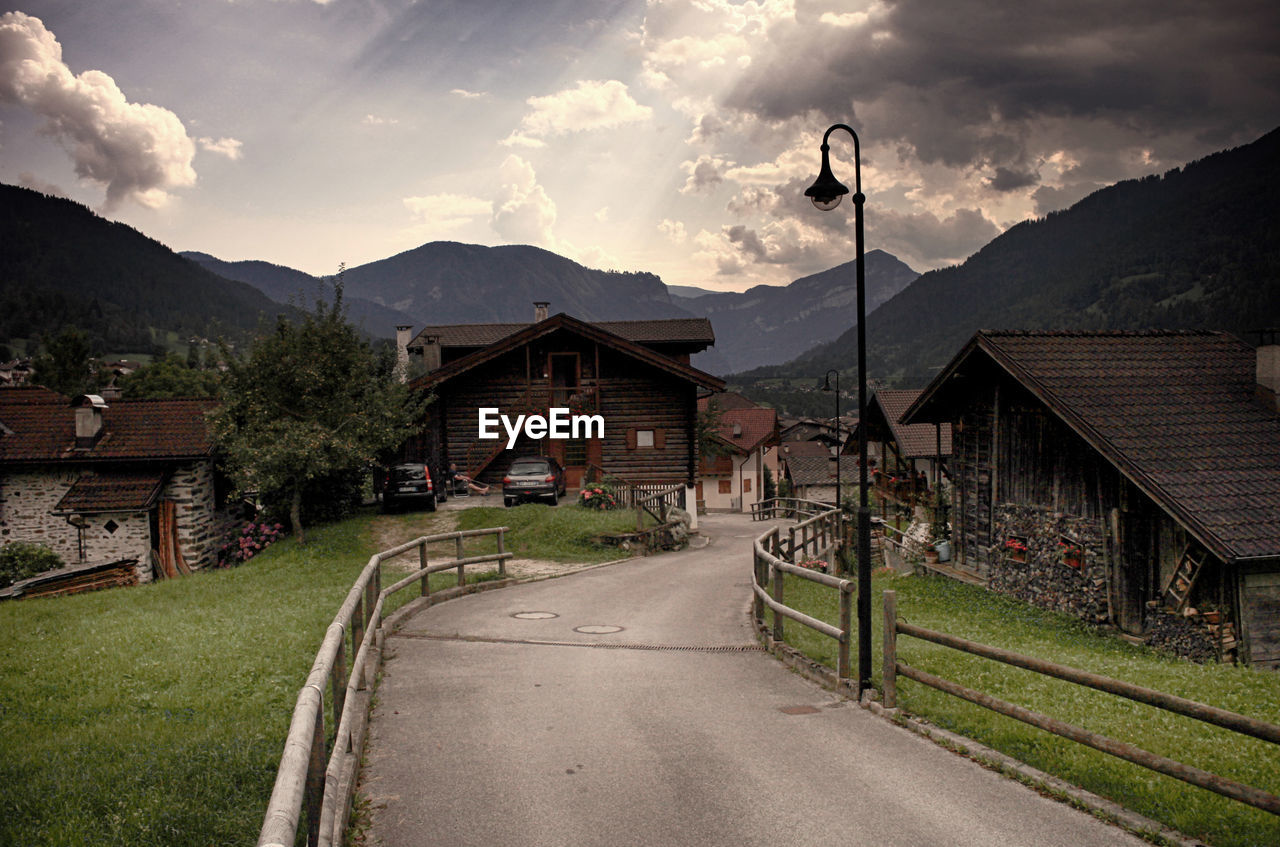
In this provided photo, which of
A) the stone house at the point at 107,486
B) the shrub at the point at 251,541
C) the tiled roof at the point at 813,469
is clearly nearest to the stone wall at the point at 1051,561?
the shrub at the point at 251,541

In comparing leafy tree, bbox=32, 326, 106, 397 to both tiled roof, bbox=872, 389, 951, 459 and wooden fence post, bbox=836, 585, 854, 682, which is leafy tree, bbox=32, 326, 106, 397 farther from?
wooden fence post, bbox=836, 585, 854, 682

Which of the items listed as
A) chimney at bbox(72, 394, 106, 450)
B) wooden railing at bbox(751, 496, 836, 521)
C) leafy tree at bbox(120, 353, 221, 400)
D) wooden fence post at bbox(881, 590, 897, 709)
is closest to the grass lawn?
wooden fence post at bbox(881, 590, 897, 709)

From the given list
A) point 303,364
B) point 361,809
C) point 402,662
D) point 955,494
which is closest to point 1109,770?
point 361,809

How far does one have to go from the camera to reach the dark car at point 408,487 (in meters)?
29.1

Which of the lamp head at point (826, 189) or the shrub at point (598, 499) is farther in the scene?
the shrub at point (598, 499)

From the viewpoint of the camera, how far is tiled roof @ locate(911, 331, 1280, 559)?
49.8ft

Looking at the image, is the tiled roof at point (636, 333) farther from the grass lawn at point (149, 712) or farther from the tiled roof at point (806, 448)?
the tiled roof at point (806, 448)

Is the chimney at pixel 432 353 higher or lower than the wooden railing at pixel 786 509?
higher

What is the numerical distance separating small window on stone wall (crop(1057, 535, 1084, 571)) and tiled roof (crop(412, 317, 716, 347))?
24.4m

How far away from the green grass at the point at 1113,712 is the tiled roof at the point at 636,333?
1027 inches

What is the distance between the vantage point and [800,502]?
43938mm

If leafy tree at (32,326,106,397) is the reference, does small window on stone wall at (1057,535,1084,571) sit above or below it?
below

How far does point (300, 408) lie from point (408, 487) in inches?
200

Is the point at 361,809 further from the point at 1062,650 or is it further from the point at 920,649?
the point at 1062,650
